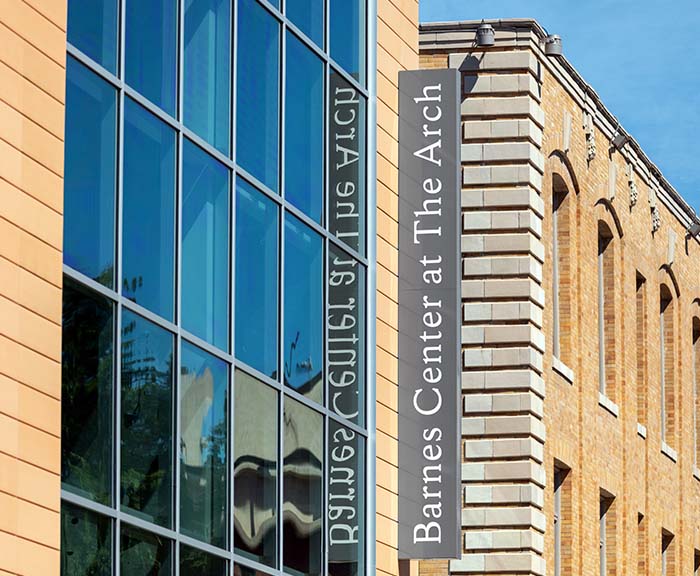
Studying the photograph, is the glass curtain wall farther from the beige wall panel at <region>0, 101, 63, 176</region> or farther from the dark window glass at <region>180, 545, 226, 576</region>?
the beige wall panel at <region>0, 101, 63, 176</region>

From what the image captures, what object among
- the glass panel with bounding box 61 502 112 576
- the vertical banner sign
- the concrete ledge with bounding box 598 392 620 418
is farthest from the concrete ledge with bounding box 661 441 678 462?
the glass panel with bounding box 61 502 112 576

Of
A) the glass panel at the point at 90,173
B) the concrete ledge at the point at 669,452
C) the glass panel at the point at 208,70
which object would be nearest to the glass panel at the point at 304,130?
the glass panel at the point at 208,70

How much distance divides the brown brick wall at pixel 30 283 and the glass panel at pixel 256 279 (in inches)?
165

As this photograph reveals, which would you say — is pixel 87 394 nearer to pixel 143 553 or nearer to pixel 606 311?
pixel 143 553

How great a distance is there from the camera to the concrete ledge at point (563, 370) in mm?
33344

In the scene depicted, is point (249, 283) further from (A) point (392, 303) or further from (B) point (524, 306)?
(B) point (524, 306)

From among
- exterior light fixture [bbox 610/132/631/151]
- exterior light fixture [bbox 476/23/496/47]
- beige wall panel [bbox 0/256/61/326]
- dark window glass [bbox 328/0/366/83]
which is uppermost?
exterior light fixture [bbox 610/132/631/151]

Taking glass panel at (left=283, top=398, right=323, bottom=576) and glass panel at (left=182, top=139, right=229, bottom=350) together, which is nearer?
glass panel at (left=182, top=139, right=229, bottom=350)

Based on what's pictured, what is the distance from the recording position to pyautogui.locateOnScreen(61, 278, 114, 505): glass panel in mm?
16938

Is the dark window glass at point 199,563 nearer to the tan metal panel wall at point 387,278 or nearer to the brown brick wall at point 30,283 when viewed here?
the brown brick wall at point 30,283

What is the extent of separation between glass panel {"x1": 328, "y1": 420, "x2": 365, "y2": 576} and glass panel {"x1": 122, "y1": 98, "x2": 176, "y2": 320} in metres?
4.94

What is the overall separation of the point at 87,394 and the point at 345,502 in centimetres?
694

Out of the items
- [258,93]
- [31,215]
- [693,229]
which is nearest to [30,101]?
[31,215]

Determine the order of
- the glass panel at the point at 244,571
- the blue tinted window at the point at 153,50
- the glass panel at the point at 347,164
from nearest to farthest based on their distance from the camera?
the blue tinted window at the point at 153,50
the glass panel at the point at 244,571
the glass panel at the point at 347,164
